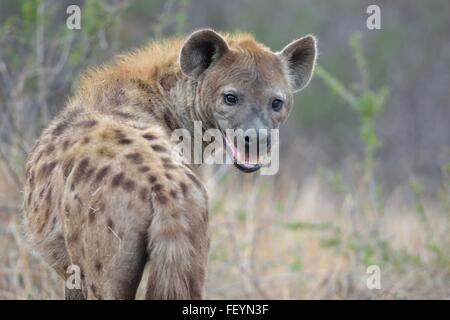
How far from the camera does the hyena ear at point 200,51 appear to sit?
421cm

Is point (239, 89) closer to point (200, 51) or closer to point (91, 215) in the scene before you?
point (200, 51)

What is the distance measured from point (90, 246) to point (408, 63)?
14282 millimetres

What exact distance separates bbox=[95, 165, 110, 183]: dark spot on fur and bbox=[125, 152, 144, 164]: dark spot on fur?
82 mm

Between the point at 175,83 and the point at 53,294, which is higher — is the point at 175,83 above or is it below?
above

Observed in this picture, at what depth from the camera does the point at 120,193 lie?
298 centimetres

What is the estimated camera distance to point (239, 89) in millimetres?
4172

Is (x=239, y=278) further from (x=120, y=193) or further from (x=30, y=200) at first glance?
(x=120, y=193)

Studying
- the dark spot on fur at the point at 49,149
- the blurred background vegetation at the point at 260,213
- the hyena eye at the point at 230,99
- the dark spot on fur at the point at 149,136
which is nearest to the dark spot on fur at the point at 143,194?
the dark spot on fur at the point at 149,136

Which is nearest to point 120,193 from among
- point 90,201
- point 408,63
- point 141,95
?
point 90,201

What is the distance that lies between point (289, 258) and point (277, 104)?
3.30m

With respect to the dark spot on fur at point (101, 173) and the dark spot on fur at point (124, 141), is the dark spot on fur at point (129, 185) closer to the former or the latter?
the dark spot on fur at point (101, 173)

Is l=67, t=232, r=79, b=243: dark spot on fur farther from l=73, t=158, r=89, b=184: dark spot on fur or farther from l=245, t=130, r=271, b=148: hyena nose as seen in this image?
l=245, t=130, r=271, b=148: hyena nose

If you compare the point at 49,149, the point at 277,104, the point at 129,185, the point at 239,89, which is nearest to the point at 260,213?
the point at 277,104

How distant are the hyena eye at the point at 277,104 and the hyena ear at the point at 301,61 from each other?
35cm
